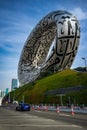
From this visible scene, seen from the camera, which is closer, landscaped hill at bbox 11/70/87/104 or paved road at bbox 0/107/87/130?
paved road at bbox 0/107/87/130

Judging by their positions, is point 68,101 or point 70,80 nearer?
point 68,101

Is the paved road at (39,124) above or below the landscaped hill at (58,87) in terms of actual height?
below

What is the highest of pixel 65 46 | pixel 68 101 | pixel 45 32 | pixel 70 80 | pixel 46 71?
pixel 45 32

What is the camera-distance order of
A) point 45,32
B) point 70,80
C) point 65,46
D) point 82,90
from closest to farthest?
point 82,90 → point 70,80 → point 65,46 → point 45,32

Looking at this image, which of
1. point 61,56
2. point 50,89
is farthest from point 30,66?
point 50,89

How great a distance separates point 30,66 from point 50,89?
43.7 metres

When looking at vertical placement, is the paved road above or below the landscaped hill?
below

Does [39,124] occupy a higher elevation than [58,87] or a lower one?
lower

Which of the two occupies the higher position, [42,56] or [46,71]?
[42,56]

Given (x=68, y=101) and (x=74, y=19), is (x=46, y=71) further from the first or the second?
(x=68, y=101)

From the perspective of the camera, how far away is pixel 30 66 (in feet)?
435

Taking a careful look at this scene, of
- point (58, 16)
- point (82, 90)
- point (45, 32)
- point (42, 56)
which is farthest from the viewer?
point (42, 56)

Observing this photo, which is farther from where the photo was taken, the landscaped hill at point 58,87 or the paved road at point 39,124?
the landscaped hill at point 58,87

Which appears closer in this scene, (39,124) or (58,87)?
(39,124)
